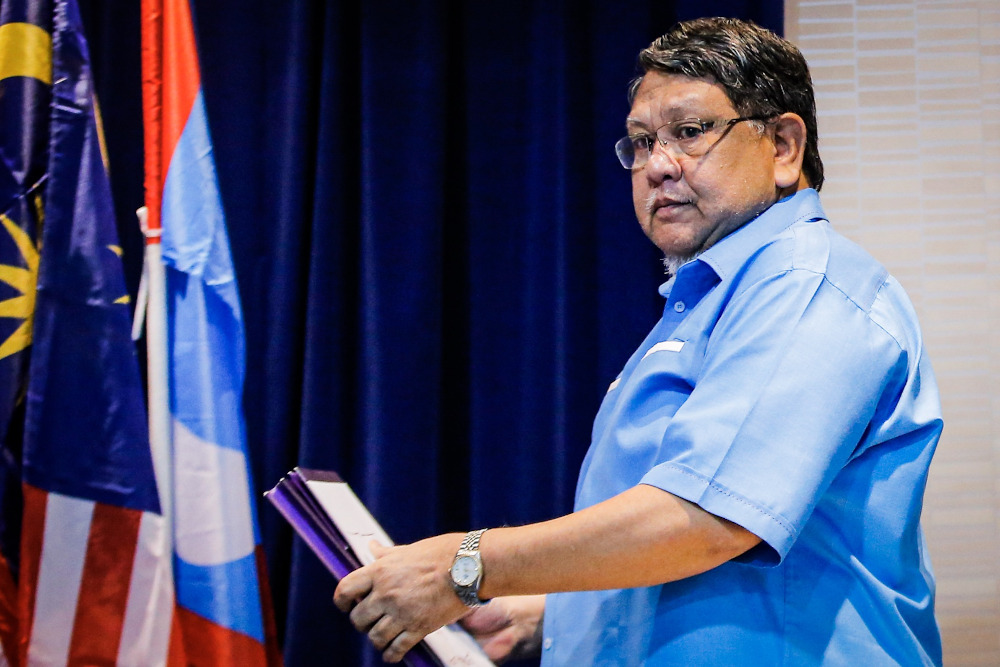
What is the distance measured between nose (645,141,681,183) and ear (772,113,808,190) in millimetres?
132

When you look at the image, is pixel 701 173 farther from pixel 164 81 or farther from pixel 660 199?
pixel 164 81

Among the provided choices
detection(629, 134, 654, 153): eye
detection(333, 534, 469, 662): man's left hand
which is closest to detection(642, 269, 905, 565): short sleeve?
detection(333, 534, 469, 662): man's left hand

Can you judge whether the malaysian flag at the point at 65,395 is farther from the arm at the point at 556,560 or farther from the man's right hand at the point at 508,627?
the arm at the point at 556,560

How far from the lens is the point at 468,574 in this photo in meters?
0.95

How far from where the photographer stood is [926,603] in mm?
992

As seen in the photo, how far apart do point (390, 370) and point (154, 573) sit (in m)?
0.66

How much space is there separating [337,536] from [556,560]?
30cm

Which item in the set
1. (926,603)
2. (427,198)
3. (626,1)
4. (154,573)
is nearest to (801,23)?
(626,1)

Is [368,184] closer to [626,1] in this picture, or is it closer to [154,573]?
[626,1]

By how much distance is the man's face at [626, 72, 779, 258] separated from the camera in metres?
1.14

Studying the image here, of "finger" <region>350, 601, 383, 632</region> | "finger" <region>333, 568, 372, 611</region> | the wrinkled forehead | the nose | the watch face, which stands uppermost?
the wrinkled forehead

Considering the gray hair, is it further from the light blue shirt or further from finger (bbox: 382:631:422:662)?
finger (bbox: 382:631:422:662)

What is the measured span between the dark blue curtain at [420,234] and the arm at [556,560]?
0.98 metres

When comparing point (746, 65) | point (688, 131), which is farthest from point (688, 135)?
point (746, 65)
